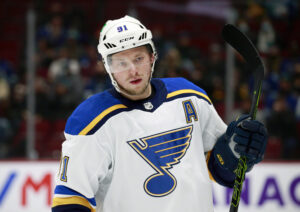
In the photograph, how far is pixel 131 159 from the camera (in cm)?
193

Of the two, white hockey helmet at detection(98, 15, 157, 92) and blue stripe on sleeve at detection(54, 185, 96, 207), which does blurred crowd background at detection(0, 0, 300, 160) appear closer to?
white hockey helmet at detection(98, 15, 157, 92)

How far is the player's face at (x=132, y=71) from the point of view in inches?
76.8

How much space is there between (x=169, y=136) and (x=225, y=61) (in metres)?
3.61

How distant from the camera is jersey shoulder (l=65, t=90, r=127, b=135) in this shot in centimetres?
190

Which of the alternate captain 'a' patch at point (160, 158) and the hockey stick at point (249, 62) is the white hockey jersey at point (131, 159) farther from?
the hockey stick at point (249, 62)

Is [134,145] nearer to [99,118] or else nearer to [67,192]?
[99,118]

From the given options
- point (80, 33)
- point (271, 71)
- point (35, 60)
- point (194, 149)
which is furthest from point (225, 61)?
point (194, 149)

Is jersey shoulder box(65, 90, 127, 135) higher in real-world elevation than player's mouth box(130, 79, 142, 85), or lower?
lower

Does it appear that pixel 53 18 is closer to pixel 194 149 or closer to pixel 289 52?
pixel 289 52

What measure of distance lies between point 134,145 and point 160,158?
105 mm

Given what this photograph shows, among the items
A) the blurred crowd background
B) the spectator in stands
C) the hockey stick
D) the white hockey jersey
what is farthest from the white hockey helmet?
the spectator in stands

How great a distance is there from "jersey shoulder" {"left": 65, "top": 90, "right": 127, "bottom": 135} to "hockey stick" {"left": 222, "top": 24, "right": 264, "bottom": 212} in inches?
19.8

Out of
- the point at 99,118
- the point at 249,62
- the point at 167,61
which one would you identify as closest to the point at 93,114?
the point at 99,118

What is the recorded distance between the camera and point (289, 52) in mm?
6230
